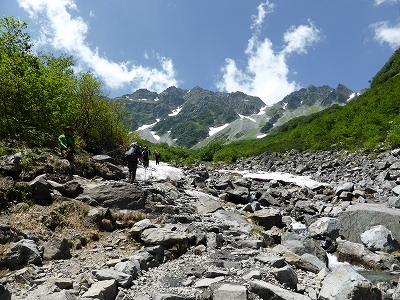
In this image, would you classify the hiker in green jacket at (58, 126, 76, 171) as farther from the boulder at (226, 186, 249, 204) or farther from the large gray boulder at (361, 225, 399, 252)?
the large gray boulder at (361, 225, 399, 252)

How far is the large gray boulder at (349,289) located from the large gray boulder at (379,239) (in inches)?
240

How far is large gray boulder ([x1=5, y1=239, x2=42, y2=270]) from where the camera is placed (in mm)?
7043

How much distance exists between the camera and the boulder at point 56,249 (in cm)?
780

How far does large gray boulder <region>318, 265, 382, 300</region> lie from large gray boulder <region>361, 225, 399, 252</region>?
6108mm

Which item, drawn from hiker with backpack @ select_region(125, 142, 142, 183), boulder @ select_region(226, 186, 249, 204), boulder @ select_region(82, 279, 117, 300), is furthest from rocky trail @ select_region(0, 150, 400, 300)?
boulder @ select_region(226, 186, 249, 204)

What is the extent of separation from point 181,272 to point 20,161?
346 inches

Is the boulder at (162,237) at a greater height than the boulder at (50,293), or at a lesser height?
greater

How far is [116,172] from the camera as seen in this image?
58.6 feet

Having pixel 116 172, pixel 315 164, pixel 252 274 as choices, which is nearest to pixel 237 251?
pixel 252 274

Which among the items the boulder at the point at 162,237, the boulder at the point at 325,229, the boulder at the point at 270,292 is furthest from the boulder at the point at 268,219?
the boulder at the point at 270,292

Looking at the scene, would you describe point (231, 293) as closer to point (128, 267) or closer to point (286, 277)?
point (286, 277)

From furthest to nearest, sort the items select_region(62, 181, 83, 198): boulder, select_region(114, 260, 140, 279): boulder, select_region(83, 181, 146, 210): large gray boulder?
select_region(83, 181, 146, 210): large gray boulder, select_region(62, 181, 83, 198): boulder, select_region(114, 260, 140, 279): boulder

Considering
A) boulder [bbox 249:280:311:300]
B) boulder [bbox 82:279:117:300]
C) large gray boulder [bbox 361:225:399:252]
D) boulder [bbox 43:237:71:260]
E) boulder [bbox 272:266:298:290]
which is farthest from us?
large gray boulder [bbox 361:225:399:252]

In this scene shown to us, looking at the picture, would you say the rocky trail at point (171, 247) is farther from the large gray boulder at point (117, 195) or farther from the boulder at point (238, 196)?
the boulder at point (238, 196)
